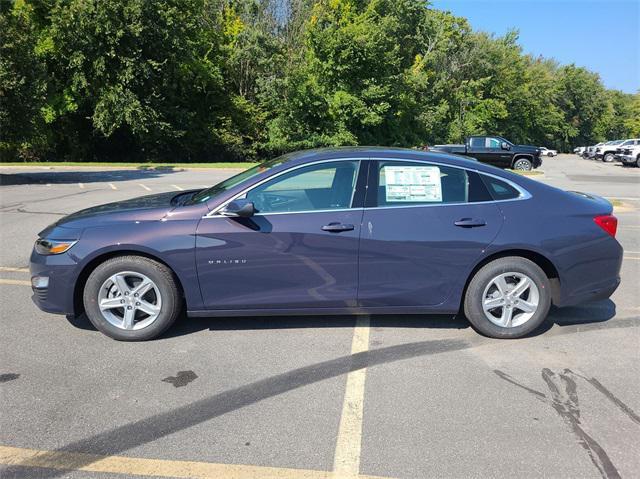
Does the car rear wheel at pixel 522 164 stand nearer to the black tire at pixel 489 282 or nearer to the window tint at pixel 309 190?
the black tire at pixel 489 282

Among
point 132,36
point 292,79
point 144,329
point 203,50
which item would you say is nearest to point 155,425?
point 144,329

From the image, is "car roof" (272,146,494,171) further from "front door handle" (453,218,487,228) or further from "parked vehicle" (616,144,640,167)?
"parked vehicle" (616,144,640,167)

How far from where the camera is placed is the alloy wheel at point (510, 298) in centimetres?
431

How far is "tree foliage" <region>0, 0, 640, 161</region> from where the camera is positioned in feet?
92.0

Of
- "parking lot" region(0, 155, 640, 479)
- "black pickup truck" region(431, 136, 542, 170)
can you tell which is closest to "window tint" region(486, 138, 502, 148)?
"black pickup truck" region(431, 136, 542, 170)

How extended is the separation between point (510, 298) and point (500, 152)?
915 inches

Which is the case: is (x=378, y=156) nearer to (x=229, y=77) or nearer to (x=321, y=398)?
(x=321, y=398)

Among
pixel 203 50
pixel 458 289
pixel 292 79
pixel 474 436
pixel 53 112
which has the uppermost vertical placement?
pixel 203 50

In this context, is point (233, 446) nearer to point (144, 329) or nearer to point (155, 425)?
point (155, 425)

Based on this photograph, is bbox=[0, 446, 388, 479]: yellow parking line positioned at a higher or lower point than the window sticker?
lower

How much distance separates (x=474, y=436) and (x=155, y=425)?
1855 millimetres

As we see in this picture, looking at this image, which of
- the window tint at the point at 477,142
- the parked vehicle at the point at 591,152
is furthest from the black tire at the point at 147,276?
the parked vehicle at the point at 591,152

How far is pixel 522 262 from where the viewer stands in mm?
4285

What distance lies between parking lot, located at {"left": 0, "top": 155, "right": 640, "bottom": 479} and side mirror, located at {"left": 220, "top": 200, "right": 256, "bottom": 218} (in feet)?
3.43
